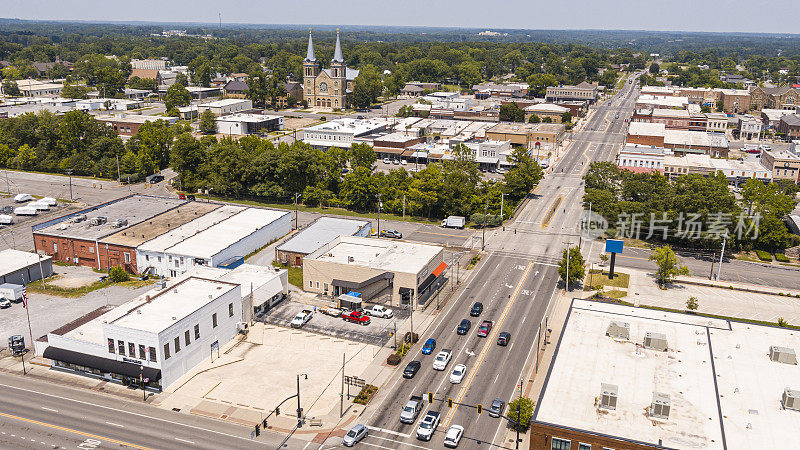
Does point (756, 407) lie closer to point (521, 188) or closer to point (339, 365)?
point (339, 365)

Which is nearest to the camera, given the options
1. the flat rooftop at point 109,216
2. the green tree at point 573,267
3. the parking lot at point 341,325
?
the parking lot at point 341,325

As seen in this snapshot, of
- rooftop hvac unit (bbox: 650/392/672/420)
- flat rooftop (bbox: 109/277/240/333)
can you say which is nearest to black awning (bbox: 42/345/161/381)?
flat rooftop (bbox: 109/277/240/333)

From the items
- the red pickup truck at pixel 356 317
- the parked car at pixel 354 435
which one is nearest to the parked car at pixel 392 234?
the red pickup truck at pixel 356 317

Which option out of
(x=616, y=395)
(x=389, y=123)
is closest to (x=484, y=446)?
(x=616, y=395)

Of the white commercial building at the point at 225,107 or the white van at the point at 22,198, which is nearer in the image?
the white van at the point at 22,198

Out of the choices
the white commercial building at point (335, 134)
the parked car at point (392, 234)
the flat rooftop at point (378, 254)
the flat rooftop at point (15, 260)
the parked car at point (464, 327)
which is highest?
the white commercial building at point (335, 134)

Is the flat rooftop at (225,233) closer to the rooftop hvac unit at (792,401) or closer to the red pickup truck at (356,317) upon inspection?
the red pickup truck at (356,317)

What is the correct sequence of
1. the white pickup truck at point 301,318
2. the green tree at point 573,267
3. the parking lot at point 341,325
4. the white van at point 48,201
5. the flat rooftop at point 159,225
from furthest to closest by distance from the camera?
the white van at point 48,201, the flat rooftop at point 159,225, the green tree at point 573,267, the white pickup truck at point 301,318, the parking lot at point 341,325
